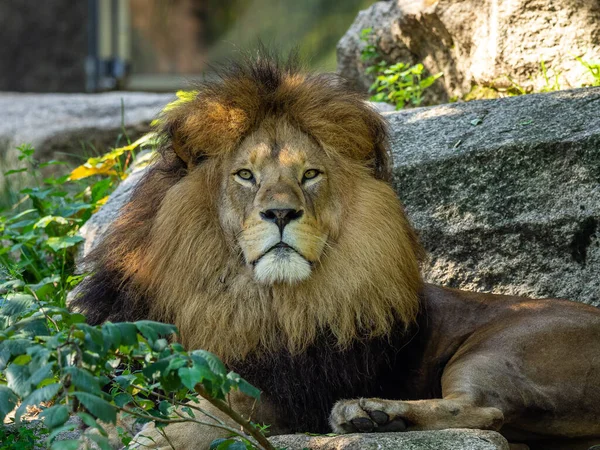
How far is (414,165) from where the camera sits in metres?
4.96

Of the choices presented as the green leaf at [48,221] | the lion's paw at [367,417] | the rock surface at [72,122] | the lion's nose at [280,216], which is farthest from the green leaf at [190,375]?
the rock surface at [72,122]

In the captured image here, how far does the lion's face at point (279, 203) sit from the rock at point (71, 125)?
4.23 metres

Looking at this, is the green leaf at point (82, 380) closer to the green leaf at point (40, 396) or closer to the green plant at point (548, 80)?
the green leaf at point (40, 396)

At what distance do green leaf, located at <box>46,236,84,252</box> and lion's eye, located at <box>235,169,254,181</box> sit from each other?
1765 millimetres

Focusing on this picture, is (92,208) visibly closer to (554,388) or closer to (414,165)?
(414,165)

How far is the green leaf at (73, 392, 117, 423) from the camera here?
2.38 metres

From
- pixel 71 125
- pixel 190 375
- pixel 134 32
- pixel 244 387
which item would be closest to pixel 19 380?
pixel 190 375

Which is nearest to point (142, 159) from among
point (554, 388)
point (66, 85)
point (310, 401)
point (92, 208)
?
point (92, 208)

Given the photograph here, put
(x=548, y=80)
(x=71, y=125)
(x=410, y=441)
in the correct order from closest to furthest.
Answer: (x=410, y=441) < (x=548, y=80) < (x=71, y=125)

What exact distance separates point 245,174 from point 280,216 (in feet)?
1.08

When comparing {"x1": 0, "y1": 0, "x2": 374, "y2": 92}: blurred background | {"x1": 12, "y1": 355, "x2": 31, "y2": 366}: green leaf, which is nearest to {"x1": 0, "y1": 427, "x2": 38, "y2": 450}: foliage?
{"x1": 12, "y1": 355, "x2": 31, "y2": 366}: green leaf

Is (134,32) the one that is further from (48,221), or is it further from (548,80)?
(548,80)

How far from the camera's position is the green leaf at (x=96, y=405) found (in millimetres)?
2385

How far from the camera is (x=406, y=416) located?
3.40 m
